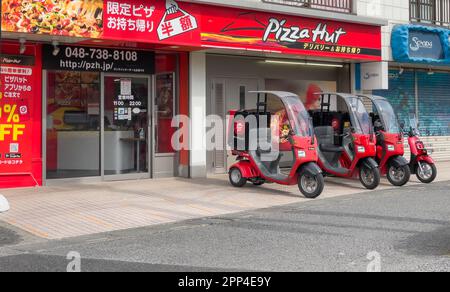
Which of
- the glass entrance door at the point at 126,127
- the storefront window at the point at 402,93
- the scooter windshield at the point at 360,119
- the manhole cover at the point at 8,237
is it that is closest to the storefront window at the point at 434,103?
the storefront window at the point at 402,93

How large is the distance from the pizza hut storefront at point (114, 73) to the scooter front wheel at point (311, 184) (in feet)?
11.1

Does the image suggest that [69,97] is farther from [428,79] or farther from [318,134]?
[428,79]

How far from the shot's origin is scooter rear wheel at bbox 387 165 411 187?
1159 cm

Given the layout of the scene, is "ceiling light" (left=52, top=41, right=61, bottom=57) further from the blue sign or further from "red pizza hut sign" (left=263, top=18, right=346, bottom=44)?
the blue sign

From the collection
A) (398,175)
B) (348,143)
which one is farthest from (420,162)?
(348,143)

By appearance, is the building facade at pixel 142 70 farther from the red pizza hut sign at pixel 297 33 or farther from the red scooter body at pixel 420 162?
the red scooter body at pixel 420 162

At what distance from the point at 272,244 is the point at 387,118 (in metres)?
6.14

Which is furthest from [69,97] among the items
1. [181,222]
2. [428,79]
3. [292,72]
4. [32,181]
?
[428,79]

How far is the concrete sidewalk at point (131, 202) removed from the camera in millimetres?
8086

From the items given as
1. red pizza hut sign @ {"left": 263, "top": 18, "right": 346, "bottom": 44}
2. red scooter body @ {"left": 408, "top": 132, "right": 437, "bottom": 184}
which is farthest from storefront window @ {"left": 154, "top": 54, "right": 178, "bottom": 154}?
red scooter body @ {"left": 408, "top": 132, "right": 437, "bottom": 184}

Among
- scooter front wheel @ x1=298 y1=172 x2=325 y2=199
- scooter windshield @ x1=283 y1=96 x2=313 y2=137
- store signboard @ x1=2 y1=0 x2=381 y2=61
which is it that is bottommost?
scooter front wheel @ x1=298 y1=172 x2=325 y2=199

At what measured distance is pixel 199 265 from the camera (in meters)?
5.64

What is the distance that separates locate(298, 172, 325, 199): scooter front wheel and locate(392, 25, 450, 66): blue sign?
272 inches

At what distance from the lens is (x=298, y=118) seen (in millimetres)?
10422
